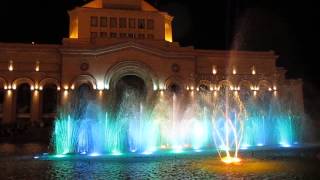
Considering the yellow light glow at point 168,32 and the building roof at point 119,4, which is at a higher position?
the building roof at point 119,4

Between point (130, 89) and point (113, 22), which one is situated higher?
point (113, 22)

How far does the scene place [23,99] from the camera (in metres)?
48.5

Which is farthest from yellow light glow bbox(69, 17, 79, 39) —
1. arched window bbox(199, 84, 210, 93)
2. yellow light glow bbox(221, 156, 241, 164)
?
yellow light glow bbox(221, 156, 241, 164)

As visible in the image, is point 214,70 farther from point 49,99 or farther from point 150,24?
point 49,99

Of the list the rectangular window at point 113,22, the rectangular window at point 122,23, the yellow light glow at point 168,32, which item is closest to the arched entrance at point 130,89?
the rectangular window at point 122,23

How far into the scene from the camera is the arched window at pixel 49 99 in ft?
155

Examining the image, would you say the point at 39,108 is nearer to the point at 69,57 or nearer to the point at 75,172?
the point at 69,57

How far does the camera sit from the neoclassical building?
43.4 meters

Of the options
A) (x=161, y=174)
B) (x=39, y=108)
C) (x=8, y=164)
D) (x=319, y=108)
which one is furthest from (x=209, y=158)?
(x=319, y=108)

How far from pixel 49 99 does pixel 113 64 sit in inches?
442

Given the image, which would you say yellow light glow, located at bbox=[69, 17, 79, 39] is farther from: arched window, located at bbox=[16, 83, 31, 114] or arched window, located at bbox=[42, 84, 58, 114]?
arched window, located at bbox=[16, 83, 31, 114]

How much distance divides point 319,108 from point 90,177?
45999 mm

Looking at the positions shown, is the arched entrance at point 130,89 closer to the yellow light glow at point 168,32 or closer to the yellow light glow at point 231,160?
the yellow light glow at point 168,32

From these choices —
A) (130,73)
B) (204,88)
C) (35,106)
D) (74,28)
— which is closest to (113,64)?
(130,73)
